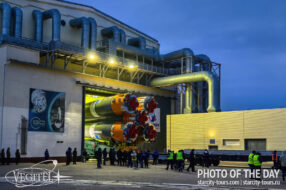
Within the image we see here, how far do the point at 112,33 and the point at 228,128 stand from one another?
19.8m

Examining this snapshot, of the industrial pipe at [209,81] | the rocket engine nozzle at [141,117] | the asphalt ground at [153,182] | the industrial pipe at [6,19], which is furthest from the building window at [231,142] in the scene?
the industrial pipe at [6,19]

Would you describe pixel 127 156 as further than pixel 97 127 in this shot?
No

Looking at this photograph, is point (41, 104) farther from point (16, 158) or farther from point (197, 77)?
point (197, 77)

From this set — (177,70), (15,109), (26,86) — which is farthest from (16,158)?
(177,70)

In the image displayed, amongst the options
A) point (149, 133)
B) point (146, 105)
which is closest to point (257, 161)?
point (149, 133)

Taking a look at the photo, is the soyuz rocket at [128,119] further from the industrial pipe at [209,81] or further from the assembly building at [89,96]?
the industrial pipe at [209,81]

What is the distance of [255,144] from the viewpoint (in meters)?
37.1

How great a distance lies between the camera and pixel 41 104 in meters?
35.2

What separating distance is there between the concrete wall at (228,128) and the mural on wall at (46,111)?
14.5 m

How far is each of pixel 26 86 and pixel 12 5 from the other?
11.2 meters

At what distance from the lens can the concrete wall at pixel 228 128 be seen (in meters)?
35.7

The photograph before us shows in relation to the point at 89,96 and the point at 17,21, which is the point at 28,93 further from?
the point at 89,96

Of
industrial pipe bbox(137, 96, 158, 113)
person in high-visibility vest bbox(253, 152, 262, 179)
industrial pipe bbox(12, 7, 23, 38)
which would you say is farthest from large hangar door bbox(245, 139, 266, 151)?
industrial pipe bbox(12, 7, 23, 38)

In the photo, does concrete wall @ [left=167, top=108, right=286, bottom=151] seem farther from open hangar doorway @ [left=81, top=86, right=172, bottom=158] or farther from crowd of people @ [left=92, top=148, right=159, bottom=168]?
crowd of people @ [left=92, top=148, right=159, bottom=168]
